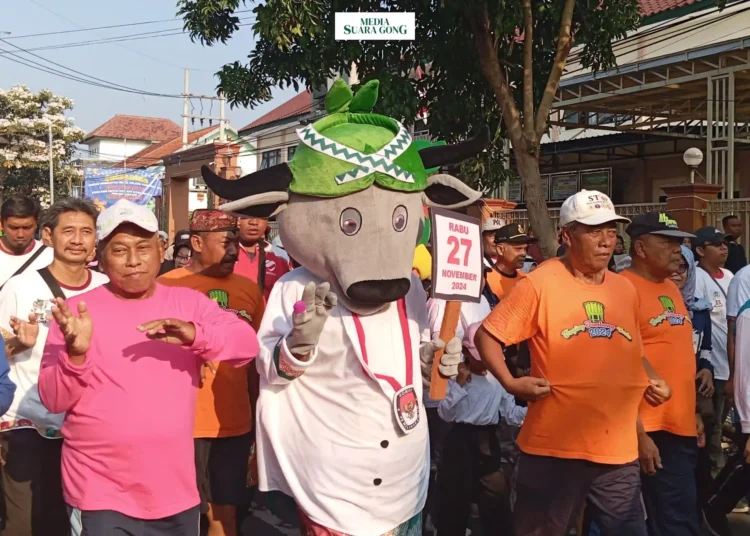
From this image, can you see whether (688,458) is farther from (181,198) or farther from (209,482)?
(181,198)

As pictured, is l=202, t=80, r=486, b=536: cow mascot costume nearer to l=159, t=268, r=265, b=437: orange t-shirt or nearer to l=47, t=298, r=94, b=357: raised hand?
Result: l=47, t=298, r=94, b=357: raised hand

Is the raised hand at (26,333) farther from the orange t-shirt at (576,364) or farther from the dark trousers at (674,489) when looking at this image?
the dark trousers at (674,489)

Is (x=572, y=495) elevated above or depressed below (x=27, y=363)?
below

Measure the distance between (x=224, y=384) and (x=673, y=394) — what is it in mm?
2400

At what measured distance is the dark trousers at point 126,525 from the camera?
285cm

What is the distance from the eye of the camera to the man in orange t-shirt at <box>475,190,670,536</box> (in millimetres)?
3504

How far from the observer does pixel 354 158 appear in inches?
125

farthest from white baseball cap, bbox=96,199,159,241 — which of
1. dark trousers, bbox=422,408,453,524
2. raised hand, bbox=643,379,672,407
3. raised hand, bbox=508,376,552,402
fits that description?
raised hand, bbox=643,379,672,407

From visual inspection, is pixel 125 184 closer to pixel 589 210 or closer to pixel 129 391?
pixel 589 210

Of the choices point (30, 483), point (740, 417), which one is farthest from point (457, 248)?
point (30, 483)

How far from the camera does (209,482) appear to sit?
14.5 ft

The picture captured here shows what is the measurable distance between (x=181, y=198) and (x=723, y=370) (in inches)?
1174

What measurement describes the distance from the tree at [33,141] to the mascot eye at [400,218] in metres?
39.8

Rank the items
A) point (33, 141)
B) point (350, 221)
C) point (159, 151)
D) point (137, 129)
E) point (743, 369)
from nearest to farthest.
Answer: point (350, 221)
point (743, 369)
point (33, 141)
point (159, 151)
point (137, 129)
